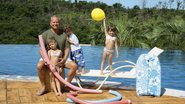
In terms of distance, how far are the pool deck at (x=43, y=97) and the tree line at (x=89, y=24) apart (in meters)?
10.5

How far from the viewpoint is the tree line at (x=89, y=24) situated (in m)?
21.8

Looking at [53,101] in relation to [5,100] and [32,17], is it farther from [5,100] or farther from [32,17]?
[32,17]

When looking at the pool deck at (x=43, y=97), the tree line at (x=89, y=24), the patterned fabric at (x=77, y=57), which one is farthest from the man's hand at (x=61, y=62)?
the tree line at (x=89, y=24)

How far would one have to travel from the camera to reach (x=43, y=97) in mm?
5891

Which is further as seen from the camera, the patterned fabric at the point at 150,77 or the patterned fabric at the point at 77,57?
the patterned fabric at the point at 77,57

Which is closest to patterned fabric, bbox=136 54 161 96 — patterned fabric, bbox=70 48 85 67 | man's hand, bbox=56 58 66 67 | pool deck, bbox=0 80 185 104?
pool deck, bbox=0 80 185 104

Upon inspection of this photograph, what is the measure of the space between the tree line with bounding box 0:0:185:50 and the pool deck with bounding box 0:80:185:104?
34.5 feet

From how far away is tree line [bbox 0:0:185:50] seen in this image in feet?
71.4

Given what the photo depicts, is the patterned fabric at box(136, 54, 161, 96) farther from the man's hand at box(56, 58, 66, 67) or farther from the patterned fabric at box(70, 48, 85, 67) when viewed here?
the man's hand at box(56, 58, 66, 67)

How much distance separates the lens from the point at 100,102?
5.41 metres

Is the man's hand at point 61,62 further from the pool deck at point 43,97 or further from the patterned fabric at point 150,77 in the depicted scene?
the patterned fabric at point 150,77

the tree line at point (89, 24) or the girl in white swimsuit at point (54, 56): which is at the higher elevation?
the girl in white swimsuit at point (54, 56)

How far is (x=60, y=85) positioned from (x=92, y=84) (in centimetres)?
92

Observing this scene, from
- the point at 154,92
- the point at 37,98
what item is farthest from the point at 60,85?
the point at 154,92
